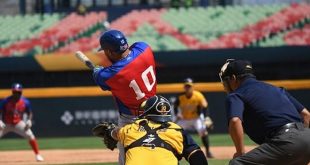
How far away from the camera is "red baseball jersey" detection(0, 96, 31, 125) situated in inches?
691

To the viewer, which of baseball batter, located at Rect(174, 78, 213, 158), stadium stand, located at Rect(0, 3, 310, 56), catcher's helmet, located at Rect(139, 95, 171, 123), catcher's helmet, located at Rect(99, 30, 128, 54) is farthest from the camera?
stadium stand, located at Rect(0, 3, 310, 56)

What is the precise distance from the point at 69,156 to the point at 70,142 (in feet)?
17.4

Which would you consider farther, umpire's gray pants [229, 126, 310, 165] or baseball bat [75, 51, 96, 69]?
baseball bat [75, 51, 96, 69]

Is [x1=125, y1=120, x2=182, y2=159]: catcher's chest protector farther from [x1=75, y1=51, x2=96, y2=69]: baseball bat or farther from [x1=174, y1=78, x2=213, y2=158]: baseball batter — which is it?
[x1=174, y1=78, x2=213, y2=158]: baseball batter

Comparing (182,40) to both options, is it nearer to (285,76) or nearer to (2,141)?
(285,76)

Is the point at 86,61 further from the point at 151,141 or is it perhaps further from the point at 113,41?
the point at 151,141

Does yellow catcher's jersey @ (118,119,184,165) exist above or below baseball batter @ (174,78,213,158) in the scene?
above

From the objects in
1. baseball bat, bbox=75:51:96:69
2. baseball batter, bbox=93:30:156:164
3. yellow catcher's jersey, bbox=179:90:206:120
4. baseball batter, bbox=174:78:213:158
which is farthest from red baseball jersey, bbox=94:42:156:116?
yellow catcher's jersey, bbox=179:90:206:120

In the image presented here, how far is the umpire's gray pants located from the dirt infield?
9.85 metres

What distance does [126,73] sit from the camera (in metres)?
7.20

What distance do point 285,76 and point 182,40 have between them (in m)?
4.84

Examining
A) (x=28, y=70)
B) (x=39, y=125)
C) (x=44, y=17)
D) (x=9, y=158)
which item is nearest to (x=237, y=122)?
(x=9, y=158)

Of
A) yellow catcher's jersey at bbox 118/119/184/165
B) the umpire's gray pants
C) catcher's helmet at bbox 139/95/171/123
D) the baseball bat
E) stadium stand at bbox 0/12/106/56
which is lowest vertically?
stadium stand at bbox 0/12/106/56

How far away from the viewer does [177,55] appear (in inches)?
1046
